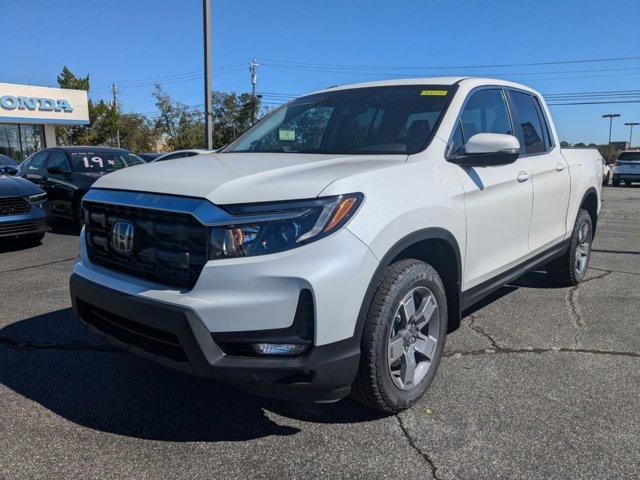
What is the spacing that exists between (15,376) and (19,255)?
4.72 m

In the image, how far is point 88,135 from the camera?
145 ft

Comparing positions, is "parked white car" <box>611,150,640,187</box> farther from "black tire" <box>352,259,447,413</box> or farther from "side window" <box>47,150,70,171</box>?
"black tire" <box>352,259,447,413</box>

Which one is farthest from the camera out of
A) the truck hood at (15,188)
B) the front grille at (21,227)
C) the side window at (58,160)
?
the side window at (58,160)

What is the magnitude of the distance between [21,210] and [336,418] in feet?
22.2

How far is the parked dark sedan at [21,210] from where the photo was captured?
24.9ft

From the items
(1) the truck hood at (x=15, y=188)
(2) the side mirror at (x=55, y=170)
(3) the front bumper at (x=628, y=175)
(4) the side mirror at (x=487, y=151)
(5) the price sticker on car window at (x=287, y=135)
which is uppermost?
(5) the price sticker on car window at (x=287, y=135)

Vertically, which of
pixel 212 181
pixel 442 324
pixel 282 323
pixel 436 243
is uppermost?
pixel 212 181

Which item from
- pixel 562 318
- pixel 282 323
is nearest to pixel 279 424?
pixel 282 323

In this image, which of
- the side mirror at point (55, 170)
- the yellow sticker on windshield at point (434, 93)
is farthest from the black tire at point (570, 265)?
the side mirror at point (55, 170)

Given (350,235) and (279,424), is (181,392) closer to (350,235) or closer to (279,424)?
(279,424)

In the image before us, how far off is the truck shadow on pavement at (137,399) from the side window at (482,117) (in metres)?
1.83

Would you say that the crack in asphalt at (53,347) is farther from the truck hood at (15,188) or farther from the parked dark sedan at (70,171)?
the parked dark sedan at (70,171)

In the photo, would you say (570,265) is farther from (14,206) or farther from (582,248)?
(14,206)

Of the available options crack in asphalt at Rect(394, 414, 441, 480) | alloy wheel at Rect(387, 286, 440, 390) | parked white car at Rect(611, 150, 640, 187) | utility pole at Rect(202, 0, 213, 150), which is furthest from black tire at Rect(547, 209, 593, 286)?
parked white car at Rect(611, 150, 640, 187)
